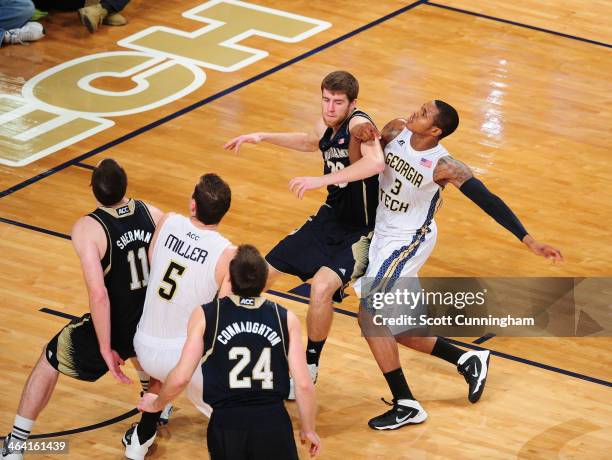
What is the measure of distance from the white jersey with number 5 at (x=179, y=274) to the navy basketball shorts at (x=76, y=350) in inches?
15.7

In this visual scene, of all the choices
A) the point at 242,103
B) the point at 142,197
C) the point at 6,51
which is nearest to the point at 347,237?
the point at 142,197

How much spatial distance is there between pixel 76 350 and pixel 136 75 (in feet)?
21.7

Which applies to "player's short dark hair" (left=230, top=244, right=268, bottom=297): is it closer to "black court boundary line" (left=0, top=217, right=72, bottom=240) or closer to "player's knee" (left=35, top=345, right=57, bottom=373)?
"player's knee" (left=35, top=345, right=57, bottom=373)

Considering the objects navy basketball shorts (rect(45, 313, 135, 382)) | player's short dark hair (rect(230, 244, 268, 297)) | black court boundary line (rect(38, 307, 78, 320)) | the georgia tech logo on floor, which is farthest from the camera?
the georgia tech logo on floor

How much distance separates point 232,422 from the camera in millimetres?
6121

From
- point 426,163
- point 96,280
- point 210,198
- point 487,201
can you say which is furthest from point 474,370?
point 96,280

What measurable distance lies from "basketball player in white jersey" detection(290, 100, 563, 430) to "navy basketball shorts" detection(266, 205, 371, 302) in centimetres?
11

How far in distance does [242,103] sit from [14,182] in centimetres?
264

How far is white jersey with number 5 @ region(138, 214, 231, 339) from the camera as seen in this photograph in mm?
6773

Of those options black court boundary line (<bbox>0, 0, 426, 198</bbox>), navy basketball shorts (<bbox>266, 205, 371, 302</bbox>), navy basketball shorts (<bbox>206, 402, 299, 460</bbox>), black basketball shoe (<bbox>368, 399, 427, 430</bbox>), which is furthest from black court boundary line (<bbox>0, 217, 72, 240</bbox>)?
navy basketball shorts (<bbox>206, 402, 299, 460</bbox>)

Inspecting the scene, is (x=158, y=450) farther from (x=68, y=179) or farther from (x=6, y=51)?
(x=6, y=51)

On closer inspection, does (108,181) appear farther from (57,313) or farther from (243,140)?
(57,313)

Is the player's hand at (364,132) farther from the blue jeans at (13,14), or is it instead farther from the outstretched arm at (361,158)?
the blue jeans at (13,14)

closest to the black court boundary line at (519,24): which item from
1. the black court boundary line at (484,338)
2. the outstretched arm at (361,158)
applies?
the black court boundary line at (484,338)
